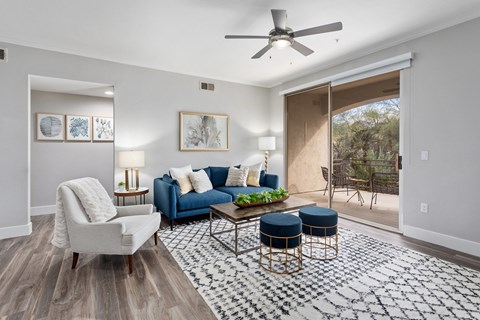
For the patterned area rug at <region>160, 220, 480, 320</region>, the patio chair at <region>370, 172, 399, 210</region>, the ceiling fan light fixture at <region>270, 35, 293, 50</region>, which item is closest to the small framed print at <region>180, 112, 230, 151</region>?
the patterned area rug at <region>160, 220, 480, 320</region>

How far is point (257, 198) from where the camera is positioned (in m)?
3.13

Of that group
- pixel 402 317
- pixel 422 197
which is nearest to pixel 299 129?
pixel 422 197

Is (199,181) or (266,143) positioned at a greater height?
(266,143)

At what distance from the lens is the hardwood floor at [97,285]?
1.84 metres

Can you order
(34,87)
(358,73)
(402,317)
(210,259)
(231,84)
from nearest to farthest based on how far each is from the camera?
(402,317), (210,259), (358,73), (34,87), (231,84)

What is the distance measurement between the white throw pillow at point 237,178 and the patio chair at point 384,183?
2229mm

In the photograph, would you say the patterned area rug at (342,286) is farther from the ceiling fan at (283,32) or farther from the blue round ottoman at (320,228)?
the ceiling fan at (283,32)

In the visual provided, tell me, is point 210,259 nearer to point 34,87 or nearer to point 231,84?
point 231,84

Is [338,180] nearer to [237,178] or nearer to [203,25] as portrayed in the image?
[237,178]

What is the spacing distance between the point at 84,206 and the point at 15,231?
1.85m

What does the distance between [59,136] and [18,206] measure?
1.66 meters

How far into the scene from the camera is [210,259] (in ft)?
8.86

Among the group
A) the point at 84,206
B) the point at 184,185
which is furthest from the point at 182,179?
the point at 84,206

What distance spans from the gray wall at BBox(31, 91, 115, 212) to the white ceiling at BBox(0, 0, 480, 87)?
134cm
